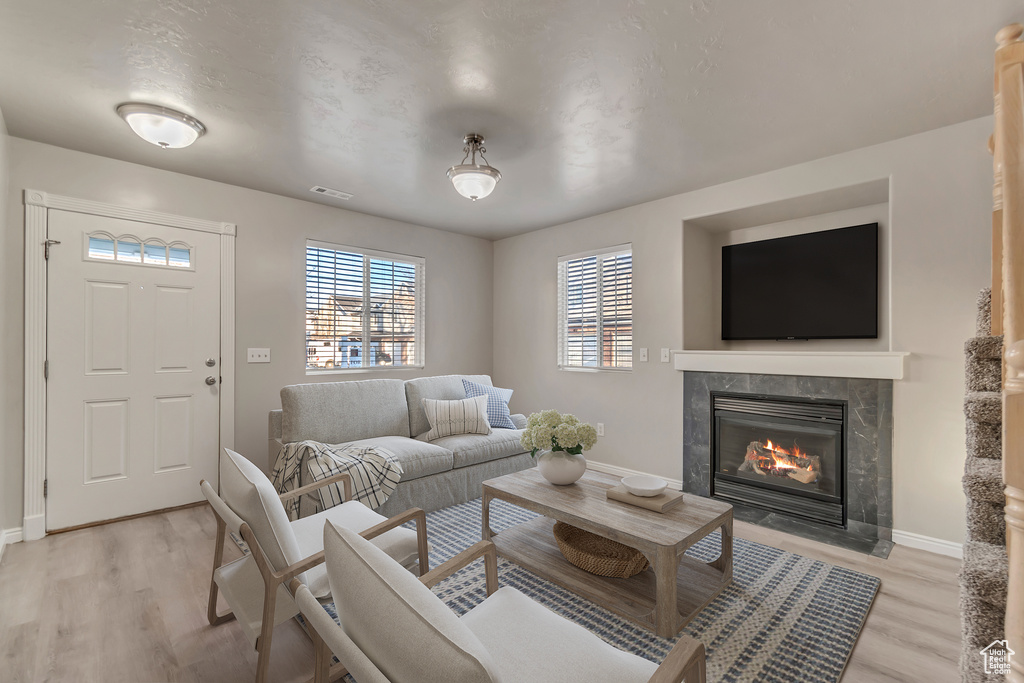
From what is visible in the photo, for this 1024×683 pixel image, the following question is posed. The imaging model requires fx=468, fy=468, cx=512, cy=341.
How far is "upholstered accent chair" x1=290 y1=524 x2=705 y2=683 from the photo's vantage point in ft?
2.58

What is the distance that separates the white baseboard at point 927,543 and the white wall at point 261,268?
3.98m

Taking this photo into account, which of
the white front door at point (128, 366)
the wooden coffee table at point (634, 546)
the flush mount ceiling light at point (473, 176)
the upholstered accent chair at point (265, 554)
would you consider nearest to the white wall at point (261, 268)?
the white front door at point (128, 366)

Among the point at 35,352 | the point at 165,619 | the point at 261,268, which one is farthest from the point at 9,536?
the point at 261,268

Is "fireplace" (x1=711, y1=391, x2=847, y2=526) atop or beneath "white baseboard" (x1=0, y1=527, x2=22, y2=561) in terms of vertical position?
atop

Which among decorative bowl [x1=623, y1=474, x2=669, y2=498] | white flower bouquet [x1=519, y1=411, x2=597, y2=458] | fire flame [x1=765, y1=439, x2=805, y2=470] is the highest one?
white flower bouquet [x1=519, y1=411, x2=597, y2=458]

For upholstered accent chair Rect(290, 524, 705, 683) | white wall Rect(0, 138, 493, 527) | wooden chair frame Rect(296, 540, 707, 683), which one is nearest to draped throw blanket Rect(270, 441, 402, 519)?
white wall Rect(0, 138, 493, 527)

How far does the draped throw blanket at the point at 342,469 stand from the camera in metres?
2.87

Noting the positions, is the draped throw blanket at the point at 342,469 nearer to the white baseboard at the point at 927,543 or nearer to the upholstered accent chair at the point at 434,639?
the upholstered accent chair at the point at 434,639

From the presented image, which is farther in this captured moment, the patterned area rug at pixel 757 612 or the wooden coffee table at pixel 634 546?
the wooden coffee table at pixel 634 546

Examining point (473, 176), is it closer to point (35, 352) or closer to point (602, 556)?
point (602, 556)

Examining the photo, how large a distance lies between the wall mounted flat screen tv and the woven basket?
2.44 m

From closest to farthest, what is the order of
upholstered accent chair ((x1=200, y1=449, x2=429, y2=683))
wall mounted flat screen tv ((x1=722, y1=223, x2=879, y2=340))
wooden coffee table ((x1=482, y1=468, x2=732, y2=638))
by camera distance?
upholstered accent chair ((x1=200, y1=449, x2=429, y2=683))
wooden coffee table ((x1=482, y1=468, x2=732, y2=638))
wall mounted flat screen tv ((x1=722, y1=223, x2=879, y2=340))

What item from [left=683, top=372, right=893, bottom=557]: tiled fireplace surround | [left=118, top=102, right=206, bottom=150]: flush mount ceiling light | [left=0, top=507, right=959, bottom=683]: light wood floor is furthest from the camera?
[left=683, top=372, right=893, bottom=557]: tiled fireplace surround

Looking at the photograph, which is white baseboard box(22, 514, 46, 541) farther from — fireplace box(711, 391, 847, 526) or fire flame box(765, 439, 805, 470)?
fire flame box(765, 439, 805, 470)
